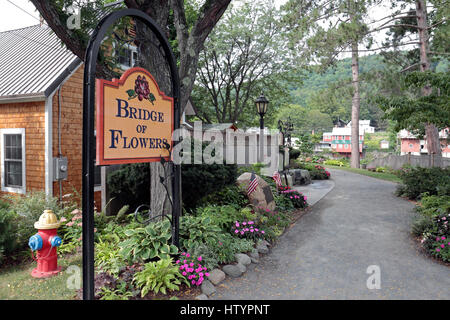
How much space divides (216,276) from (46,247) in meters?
2.48

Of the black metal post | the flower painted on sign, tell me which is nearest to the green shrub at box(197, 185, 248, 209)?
the flower painted on sign

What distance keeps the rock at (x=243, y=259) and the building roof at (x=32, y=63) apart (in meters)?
5.51

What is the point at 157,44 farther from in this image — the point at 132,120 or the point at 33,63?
the point at 33,63

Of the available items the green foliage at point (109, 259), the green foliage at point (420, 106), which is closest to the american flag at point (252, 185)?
the green foliage at point (109, 259)

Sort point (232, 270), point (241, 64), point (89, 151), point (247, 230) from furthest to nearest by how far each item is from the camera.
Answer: point (241, 64), point (247, 230), point (232, 270), point (89, 151)

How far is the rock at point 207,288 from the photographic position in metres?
4.02

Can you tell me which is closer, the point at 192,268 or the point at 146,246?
the point at 192,268

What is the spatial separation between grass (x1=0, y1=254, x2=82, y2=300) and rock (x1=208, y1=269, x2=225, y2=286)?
1733 millimetres

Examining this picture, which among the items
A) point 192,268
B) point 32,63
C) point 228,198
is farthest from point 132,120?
point 32,63

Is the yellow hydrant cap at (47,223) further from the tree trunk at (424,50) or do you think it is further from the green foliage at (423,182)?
the tree trunk at (424,50)

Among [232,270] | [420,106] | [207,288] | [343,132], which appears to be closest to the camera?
[207,288]

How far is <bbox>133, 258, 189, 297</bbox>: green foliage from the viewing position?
384 cm

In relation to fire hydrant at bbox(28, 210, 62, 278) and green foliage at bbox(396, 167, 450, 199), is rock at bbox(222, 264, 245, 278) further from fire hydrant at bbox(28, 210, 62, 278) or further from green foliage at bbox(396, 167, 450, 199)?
green foliage at bbox(396, 167, 450, 199)

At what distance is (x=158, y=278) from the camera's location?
3924mm
